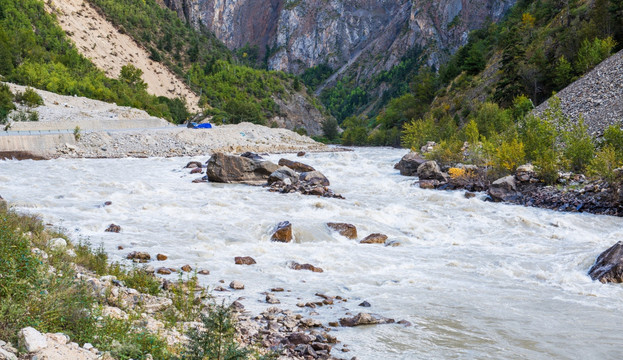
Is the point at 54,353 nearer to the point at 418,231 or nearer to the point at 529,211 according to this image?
the point at 418,231

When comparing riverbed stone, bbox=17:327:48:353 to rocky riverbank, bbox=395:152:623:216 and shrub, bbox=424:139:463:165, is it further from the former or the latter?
shrub, bbox=424:139:463:165

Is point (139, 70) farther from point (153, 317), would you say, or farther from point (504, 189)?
point (153, 317)

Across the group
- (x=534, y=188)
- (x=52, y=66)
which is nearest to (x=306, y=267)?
(x=534, y=188)

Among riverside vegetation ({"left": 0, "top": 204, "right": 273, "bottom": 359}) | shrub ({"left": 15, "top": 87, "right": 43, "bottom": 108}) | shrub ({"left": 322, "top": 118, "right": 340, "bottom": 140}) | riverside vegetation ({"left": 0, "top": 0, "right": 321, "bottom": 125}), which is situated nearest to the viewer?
riverside vegetation ({"left": 0, "top": 204, "right": 273, "bottom": 359})

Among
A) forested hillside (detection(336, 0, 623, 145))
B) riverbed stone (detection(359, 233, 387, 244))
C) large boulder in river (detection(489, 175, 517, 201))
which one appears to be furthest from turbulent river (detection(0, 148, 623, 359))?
forested hillside (detection(336, 0, 623, 145))

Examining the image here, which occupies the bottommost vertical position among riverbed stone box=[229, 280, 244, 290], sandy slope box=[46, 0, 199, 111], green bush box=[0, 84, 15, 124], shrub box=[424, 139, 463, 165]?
riverbed stone box=[229, 280, 244, 290]

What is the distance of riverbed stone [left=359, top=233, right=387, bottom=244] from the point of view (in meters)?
14.9

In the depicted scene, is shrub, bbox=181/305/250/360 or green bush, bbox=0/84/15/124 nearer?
shrub, bbox=181/305/250/360

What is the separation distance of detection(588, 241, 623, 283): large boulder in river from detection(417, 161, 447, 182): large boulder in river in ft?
53.0

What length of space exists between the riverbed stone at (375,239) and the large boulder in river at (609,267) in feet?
19.0

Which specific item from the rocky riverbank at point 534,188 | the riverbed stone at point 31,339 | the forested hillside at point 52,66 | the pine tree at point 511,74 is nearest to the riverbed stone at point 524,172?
the rocky riverbank at point 534,188

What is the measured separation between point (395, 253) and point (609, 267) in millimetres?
5363

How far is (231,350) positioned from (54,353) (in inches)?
68.7

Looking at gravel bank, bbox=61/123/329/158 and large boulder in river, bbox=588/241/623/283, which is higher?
gravel bank, bbox=61/123/329/158
